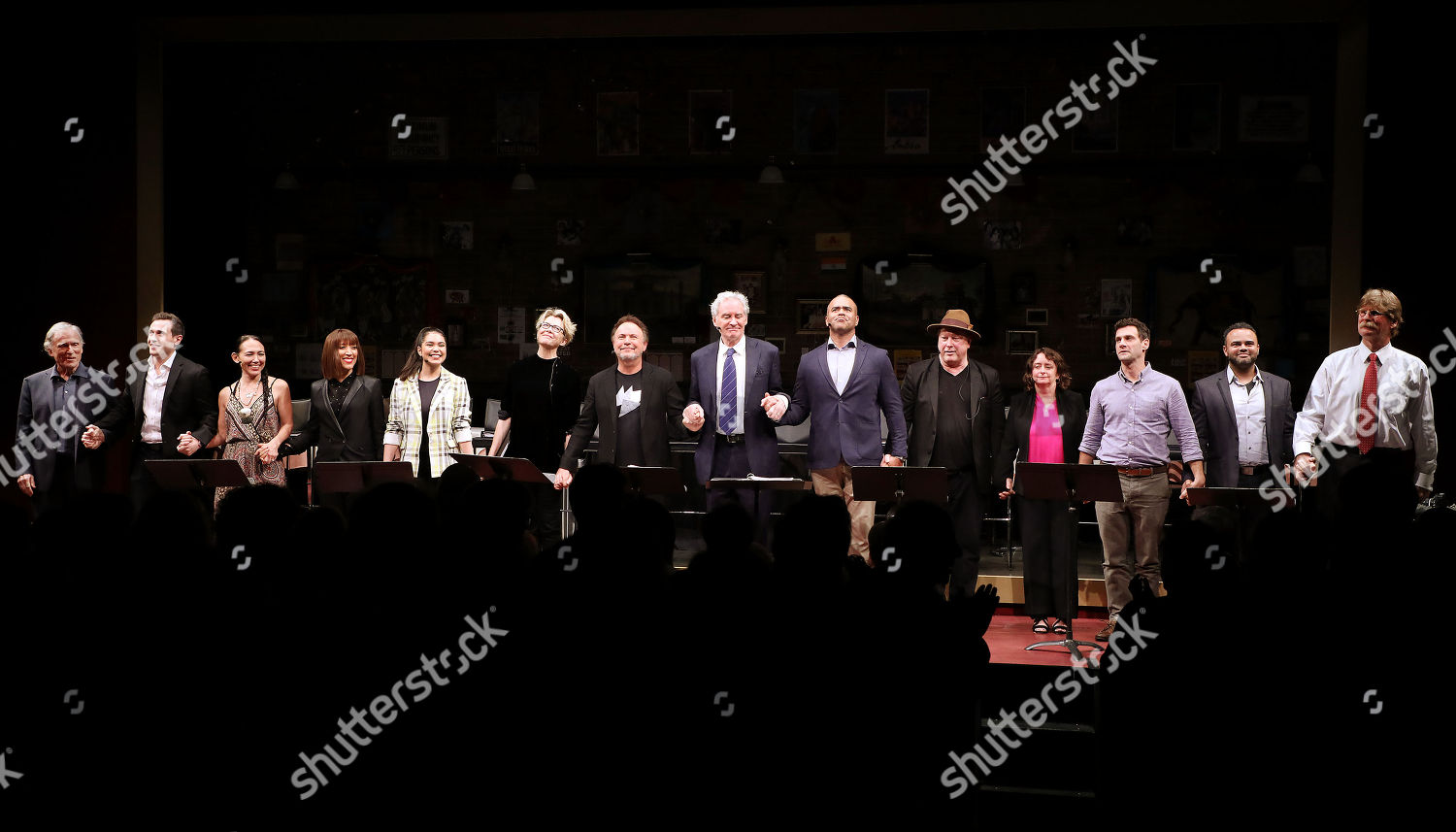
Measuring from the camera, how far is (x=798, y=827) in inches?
103

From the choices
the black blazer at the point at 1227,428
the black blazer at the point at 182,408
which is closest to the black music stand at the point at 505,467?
the black blazer at the point at 182,408

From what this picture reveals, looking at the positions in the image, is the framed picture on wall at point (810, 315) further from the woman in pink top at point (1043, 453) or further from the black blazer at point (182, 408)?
the black blazer at point (182, 408)

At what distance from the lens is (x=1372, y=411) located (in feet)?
17.9

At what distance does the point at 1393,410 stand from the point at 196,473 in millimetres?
5609

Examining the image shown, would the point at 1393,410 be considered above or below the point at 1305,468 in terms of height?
above

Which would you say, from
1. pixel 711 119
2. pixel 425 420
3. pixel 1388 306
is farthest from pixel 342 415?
pixel 1388 306

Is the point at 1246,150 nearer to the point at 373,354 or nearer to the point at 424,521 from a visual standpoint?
the point at 373,354

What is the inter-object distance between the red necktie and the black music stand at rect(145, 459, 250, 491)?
5.24 meters

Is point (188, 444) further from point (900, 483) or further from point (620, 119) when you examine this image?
point (620, 119)

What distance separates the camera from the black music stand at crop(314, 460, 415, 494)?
5.56m

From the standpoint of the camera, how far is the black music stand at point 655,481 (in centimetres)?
531

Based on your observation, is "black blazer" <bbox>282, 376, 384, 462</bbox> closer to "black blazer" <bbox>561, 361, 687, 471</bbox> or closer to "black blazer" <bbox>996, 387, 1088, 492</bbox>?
"black blazer" <bbox>561, 361, 687, 471</bbox>

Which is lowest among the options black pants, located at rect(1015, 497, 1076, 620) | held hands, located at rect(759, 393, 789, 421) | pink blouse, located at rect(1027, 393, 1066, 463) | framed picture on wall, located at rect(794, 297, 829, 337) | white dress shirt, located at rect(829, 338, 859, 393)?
black pants, located at rect(1015, 497, 1076, 620)

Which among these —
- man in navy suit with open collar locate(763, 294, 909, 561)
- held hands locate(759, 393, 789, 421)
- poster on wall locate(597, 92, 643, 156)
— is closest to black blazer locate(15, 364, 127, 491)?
held hands locate(759, 393, 789, 421)
